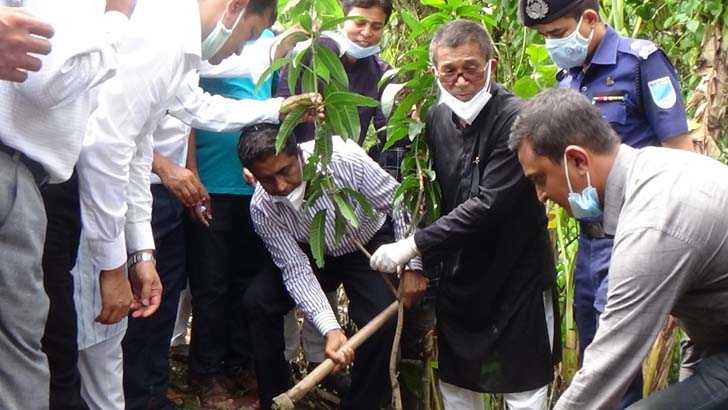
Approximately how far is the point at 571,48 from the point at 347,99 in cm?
80

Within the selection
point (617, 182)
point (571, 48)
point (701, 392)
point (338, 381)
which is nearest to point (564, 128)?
point (617, 182)

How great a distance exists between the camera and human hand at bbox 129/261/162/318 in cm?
273

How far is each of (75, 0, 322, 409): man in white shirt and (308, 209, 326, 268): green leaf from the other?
0.79 m

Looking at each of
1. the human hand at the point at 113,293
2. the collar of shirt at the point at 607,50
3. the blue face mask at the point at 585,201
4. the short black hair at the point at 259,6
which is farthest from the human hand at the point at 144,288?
the collar of shirt at the point at 607,50

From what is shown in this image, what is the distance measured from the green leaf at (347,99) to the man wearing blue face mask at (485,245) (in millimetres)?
294

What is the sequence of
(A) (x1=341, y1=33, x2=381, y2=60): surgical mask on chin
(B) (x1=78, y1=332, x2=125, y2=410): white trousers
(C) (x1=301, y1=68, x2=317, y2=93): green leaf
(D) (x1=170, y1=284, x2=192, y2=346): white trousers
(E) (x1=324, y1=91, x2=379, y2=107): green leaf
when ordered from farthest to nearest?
(D) (x1=170, y1=284, x2=192, y2=346): white trousers → (A) (x1=341, y1=33, x2=381, y2=60): surgical mask on chin → (C) (x1=301, y1=68, x2=317, y2=93): green leaf → (E) (x1=324, y1=91, x2=379, y2=107): green leaf → (B) (x1=78, y1=332, x2=125, y2=410): white trousers

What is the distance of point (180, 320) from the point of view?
14.7ft

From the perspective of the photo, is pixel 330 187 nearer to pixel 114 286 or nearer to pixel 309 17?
pixel 309 17

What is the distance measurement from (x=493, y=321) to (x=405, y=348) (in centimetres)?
73

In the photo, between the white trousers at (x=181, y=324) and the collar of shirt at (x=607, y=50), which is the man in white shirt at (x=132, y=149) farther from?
the white trousers at (x=181, y=324)

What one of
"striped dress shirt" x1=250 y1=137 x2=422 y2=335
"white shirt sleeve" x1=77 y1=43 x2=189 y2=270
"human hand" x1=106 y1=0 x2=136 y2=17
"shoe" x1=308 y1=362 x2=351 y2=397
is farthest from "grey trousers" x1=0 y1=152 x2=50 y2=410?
"shoe" x1=308 y1=362 x2=351 y2=397

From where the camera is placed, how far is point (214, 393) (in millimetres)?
3885

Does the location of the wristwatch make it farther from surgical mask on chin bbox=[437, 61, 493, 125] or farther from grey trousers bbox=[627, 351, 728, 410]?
grey trousers bbox=[627, 351, 728, 410]

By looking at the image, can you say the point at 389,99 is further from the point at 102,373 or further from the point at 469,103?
the point at 102,373
